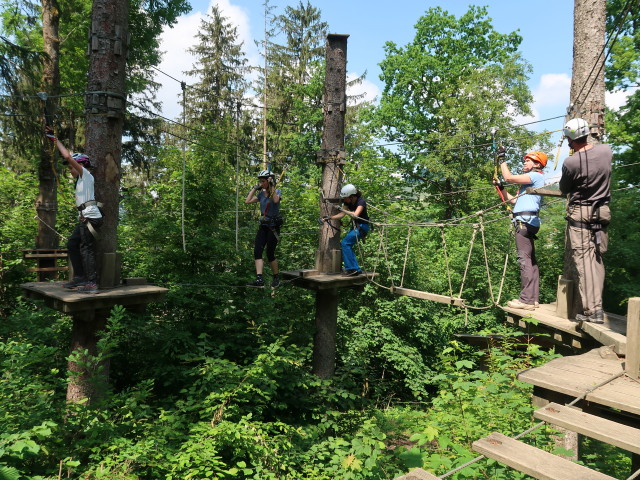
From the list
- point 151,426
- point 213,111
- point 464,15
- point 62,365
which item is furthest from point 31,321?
point 464,15

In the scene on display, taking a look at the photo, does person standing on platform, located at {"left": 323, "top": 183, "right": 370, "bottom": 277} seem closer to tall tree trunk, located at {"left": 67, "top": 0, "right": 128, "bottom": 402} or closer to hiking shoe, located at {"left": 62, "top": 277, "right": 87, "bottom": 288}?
tall tree trunk, located at {"left": 67, "top": 0, "right": 128, "bottom": 402}

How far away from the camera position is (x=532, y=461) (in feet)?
7.52

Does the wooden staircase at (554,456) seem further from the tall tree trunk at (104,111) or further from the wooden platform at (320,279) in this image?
the tall tree trunk at (104,111)

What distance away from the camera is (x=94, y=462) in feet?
13.8

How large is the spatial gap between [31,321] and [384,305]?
872 cm

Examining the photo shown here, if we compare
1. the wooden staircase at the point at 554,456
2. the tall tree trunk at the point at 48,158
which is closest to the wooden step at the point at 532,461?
the wooden staircase at the point at 554,456

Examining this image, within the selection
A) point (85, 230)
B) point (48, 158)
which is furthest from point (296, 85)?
point (85, 230)

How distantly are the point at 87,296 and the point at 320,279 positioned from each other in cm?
311

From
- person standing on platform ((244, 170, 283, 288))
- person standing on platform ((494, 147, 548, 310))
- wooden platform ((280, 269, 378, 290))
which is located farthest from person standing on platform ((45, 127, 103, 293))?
person standing on platform ((494, 147, 548, 310))

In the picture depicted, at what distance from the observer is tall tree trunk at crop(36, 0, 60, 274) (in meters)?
9.21

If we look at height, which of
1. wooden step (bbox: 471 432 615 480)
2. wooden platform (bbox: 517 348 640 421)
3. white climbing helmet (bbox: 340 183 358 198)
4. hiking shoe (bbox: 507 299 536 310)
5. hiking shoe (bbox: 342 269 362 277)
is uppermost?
white climbing helmet (bbox: 340 183 358 198)

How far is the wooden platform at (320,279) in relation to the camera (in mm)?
6578

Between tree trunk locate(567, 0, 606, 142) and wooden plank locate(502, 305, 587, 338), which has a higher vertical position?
tree trunk locate(567, 0, 606, 142)

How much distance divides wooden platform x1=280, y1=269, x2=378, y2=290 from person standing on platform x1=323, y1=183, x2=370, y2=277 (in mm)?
123
